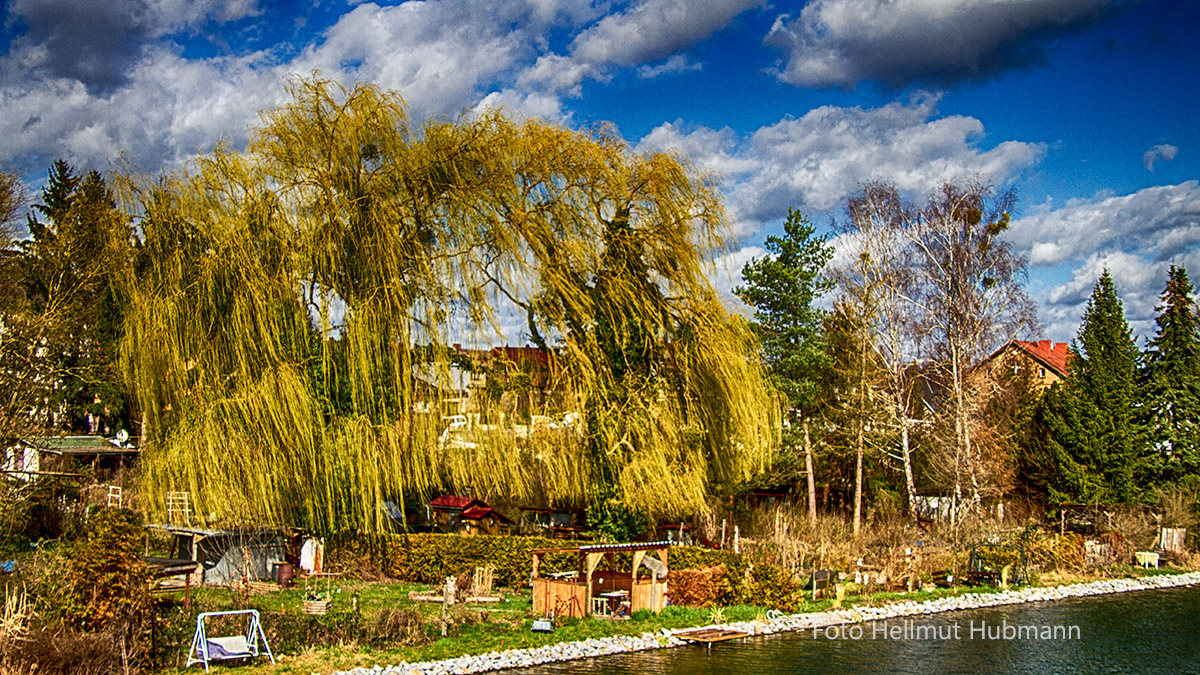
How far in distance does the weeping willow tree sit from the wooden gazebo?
279cm

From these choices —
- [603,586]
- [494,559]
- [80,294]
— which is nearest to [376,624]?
[603,586]

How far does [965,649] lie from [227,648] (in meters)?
14.0

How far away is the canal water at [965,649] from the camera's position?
16.5 metres

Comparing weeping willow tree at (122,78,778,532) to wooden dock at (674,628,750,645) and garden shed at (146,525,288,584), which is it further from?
wooden dock at (674,628,750,645)

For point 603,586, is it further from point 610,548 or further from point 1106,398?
point 1106,398

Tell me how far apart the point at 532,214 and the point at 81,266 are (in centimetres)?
1820

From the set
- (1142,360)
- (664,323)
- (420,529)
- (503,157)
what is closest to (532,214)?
(503,157)

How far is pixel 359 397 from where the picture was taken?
2294 centimetres

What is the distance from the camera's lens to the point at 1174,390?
4009 centimetres

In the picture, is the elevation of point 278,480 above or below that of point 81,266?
below

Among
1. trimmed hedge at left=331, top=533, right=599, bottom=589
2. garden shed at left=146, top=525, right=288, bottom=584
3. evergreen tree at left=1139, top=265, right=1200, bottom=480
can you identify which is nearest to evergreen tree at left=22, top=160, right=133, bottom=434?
garden shed at left=146, top=525, right=288, bottom=584

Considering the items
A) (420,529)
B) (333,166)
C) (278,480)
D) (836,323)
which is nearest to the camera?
(278,480)

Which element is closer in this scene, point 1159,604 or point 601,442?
point 601,442

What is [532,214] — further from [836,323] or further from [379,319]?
[836,323]
